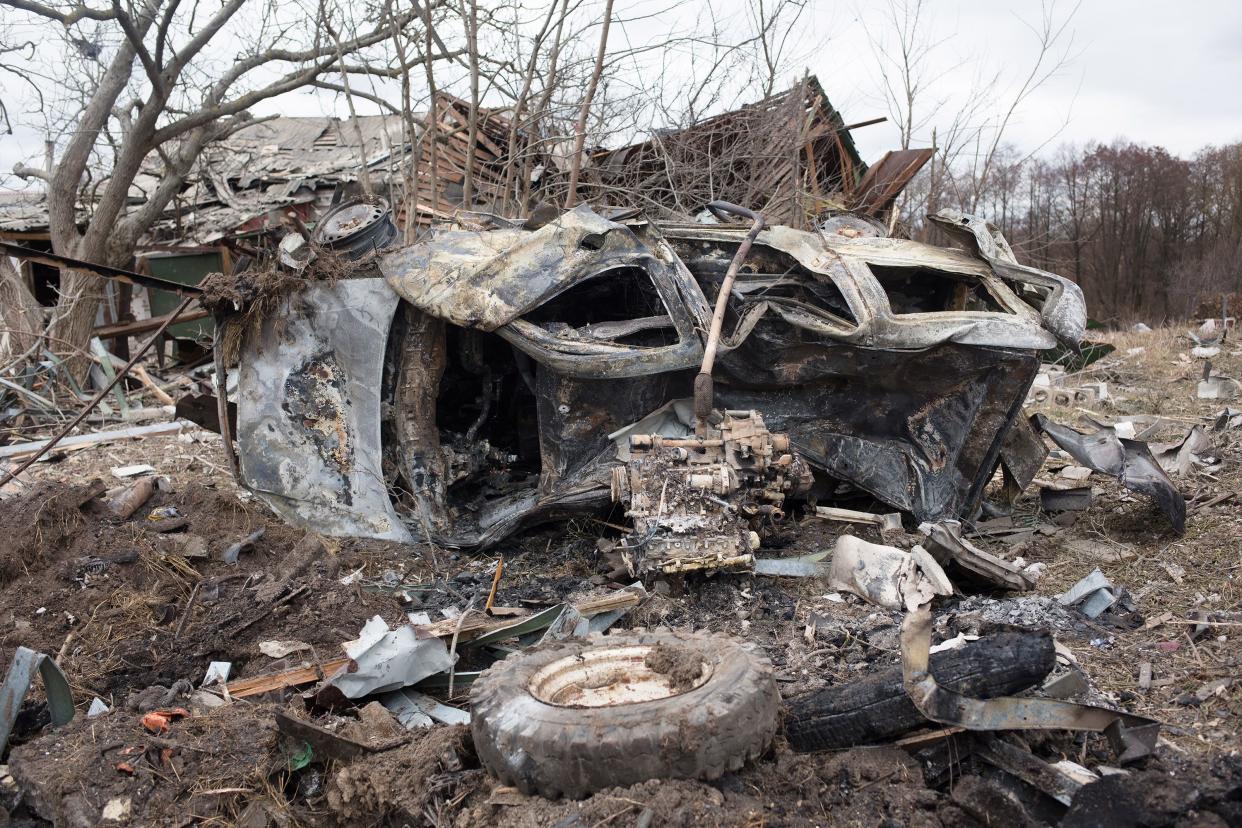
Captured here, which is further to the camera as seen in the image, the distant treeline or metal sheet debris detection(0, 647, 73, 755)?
the distant treeline

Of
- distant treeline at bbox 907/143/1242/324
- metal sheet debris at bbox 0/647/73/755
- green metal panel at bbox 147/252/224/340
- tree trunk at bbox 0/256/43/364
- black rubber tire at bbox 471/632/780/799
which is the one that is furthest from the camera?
distant treeline at bbox 907/143/1242/324

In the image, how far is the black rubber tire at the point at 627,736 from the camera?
2279 millimetres

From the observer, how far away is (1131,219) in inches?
825

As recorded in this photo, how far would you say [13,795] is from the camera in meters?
2.86

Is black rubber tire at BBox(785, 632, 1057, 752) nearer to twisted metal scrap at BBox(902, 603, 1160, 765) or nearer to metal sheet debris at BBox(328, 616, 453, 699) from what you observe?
twisted metal scrap at BBox(902, 603, 1160, 765)

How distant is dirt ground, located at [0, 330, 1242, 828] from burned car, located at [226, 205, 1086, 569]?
355 millimetres

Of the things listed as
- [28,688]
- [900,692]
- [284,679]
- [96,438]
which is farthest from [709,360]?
[96,438]

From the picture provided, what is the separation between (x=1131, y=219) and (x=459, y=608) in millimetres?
21221

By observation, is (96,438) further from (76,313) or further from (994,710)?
(994,710)

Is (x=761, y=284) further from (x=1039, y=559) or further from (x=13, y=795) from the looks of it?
(x=13, y=795)

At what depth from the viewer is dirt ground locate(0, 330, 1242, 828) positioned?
2.33m

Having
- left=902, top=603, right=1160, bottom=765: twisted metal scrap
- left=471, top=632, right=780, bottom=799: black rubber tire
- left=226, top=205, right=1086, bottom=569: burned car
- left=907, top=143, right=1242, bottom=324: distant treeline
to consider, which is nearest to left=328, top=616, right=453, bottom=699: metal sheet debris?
left=471, top=632, right=780, bottom=799: black rubber tire

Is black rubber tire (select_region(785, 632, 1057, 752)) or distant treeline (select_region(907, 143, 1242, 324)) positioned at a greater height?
distant treeline (select_region(907, 143, 1242, 324))

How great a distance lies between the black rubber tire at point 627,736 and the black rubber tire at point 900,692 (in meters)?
0.19
